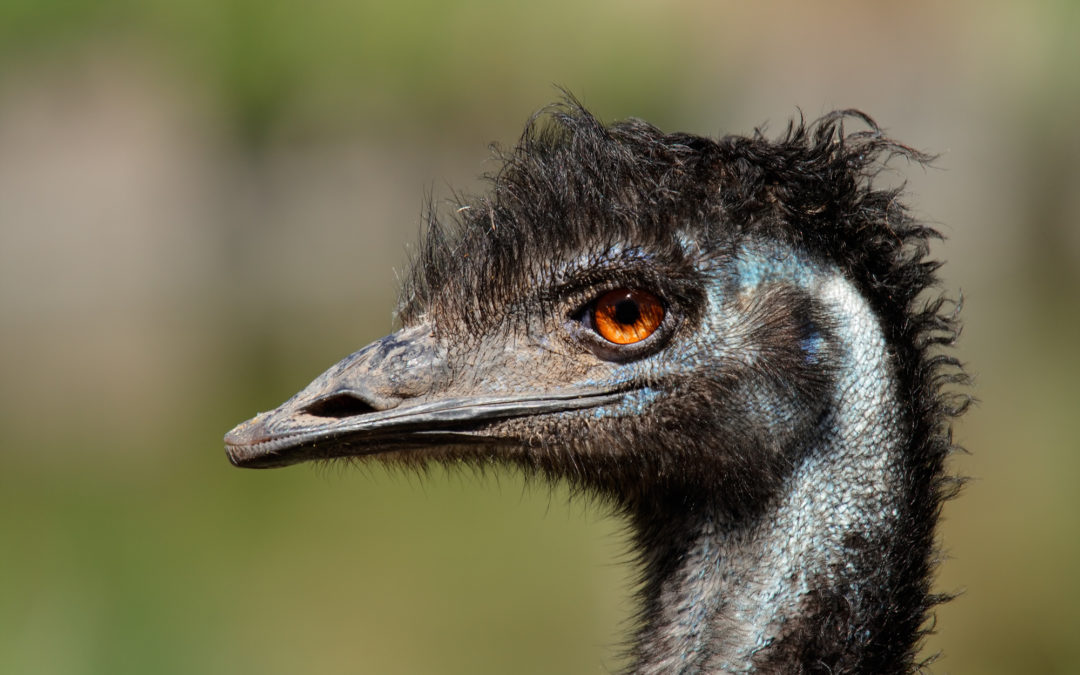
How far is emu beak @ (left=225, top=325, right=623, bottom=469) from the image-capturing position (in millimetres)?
3465

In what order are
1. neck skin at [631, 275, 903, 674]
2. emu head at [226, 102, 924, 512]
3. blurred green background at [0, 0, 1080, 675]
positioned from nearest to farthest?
neck skin at [631, 275, 903, 674], emu head at [226, 102, 924, 512], blurred green background at [0, 0, 1080, 675]

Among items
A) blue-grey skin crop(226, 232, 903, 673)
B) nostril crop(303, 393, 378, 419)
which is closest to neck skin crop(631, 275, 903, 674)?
blue-grey skin crop(226, 232, 903, 673)

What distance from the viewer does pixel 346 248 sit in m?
14.8

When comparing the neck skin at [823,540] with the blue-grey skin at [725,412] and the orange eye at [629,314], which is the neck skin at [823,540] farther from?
the orange eye at [629,314]

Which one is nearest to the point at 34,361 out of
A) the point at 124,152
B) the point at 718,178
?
the point at 124,152

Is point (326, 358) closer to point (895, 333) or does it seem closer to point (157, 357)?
point (157, 357)

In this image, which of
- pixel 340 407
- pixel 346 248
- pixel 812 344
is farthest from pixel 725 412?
pixel 346 248

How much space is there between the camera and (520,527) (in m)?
10.0

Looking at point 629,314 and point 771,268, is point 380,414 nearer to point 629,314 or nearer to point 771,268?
point 629,314

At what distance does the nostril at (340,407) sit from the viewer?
350 cm

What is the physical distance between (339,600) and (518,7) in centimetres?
816

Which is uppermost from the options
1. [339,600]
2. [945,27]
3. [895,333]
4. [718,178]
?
[945,27]

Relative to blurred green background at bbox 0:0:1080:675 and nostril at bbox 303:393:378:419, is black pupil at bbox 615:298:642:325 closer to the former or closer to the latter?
nostril at bbox 303:393:378:419

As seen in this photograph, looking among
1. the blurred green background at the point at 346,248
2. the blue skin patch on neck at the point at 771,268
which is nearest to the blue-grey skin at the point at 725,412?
the blue skin patch on neck at the point at 771,268
